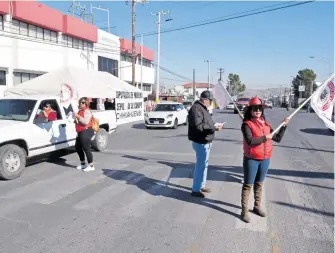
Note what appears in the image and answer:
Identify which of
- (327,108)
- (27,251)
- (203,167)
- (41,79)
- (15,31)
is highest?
(15,31)

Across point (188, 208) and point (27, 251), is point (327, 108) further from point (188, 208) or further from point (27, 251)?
point (27, 251)

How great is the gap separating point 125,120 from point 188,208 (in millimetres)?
11380

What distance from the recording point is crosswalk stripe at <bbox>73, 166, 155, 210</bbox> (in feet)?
16.0

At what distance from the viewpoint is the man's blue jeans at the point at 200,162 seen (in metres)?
5.05

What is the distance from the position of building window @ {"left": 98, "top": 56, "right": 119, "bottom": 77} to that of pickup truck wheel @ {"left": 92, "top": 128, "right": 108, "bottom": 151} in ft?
82.2

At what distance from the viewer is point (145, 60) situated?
160 ft

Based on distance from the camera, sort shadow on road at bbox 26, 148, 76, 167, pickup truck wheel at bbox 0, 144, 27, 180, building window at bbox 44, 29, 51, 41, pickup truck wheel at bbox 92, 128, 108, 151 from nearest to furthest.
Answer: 1. pickup truck wheel at bbox 0, 144, 27, 180
2. shadow on road at bbox 26, 148, 76, 167
3. pickup truck wheel at bbox 92, 128, 108, 151
4. building window at bbox 44, 29, 51, 41

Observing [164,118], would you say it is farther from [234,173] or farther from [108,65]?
[108,65]

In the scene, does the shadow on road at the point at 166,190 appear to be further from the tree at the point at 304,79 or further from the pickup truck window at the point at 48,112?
the tree at the point at 304,79

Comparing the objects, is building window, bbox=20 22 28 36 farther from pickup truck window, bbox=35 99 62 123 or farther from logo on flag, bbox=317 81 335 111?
logo on flag, bbox=317 81 335 111

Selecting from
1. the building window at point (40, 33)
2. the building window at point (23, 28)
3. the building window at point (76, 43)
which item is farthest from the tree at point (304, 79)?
the building window at point (23, 28)

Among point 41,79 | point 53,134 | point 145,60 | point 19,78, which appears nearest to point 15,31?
point 19,78

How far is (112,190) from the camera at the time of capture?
5.69 m

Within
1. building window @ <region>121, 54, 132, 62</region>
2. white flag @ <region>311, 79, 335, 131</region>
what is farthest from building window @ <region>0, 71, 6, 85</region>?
white flag @ <region>311, 79, 335, 131</region>
